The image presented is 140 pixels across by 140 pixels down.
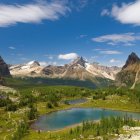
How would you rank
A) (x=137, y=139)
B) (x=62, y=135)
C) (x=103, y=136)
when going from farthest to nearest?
1. (x=62, y=135)
2. (x=103, y=136)
3. (x=137, y=139)

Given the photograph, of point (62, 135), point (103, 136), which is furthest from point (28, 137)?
point (103, 136)

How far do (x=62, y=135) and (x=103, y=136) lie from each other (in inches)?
1001

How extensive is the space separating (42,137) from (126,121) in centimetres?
5189

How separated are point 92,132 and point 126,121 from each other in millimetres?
31481

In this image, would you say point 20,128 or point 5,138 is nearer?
point 5,138

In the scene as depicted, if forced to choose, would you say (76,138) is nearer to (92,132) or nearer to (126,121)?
(92,132)

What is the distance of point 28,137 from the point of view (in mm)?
174500

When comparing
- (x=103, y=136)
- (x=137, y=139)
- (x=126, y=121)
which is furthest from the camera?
(x=126, y=121)

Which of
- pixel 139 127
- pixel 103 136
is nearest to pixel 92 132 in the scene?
pixel 103 136

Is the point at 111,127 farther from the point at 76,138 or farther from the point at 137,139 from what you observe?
the point at 137,139

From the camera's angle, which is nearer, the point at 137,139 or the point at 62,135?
the point at 137,139

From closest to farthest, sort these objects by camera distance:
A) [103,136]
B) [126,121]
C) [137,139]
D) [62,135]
→ [137,139]
[103,136]
[62,135]
[126,121]

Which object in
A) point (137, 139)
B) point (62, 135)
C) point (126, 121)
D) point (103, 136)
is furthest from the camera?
point (126, 121)

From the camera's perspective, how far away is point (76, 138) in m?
156
